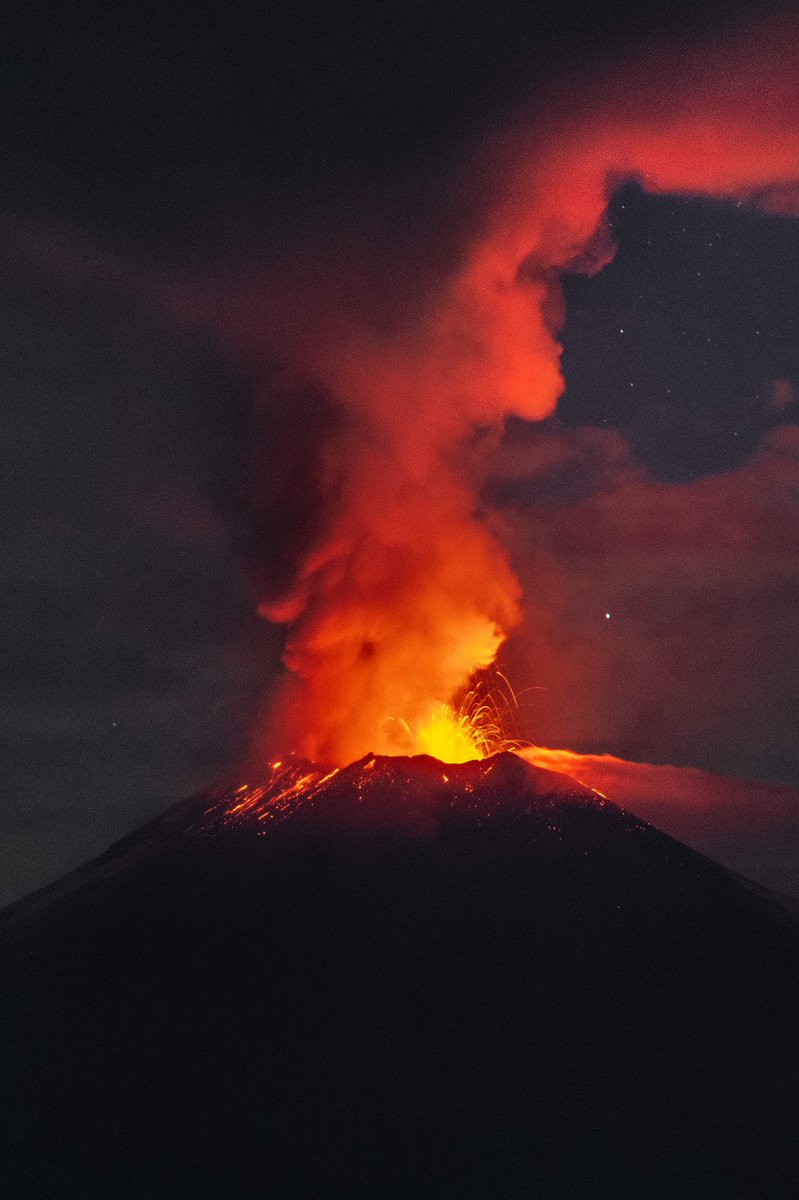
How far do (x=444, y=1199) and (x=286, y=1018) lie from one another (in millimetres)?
13046

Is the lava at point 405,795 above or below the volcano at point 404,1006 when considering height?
above

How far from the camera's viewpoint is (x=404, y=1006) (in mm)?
54281

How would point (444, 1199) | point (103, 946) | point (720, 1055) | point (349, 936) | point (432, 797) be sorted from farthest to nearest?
point (432, 797), point (103, 946), point (349, 936), point (720, 1055), point (444, 1199)

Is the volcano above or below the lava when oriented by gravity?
below

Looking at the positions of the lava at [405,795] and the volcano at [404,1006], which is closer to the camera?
the volcano at [404,1006]

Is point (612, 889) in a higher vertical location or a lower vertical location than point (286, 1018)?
higher

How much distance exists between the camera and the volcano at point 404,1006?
45.7 metres

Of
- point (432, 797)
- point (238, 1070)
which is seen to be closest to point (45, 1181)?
point (238, 1070)

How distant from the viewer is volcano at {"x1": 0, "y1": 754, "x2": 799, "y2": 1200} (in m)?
45.7

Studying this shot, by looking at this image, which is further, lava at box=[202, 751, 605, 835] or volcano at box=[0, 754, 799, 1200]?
lava at box=[202, 751, 605, 835]

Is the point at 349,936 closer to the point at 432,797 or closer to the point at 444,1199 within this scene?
the point at 432,797

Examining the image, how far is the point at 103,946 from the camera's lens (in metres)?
62.5

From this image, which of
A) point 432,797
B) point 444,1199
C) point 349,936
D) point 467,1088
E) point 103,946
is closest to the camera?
point 444,1199

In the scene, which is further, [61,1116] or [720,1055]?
[720,1055]
